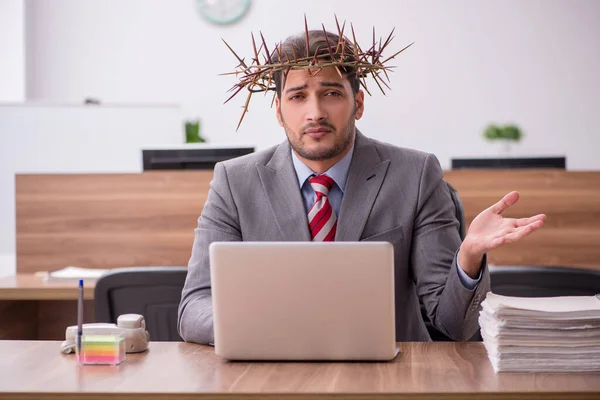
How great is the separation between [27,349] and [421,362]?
75 centimetres

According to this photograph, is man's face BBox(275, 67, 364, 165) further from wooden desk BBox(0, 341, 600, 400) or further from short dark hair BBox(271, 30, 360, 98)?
wooden desk BBox(0, 341, 600, 400)

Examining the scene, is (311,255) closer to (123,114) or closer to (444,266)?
(444,266)

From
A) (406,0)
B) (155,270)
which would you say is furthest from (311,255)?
(406,0)

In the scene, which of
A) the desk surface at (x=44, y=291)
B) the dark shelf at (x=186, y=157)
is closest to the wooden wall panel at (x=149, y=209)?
the dark shelf at (x=186, y=157)

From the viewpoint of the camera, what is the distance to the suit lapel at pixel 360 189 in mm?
1876

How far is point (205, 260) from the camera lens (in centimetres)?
178

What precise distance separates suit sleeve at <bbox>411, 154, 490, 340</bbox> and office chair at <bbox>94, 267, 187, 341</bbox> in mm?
636

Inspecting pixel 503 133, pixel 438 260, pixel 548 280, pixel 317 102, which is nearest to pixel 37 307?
pixel 317 102

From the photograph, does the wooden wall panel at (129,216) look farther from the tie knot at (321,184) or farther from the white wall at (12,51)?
the white wall at (12,51)

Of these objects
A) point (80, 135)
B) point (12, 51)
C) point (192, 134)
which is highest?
point (12, 51)

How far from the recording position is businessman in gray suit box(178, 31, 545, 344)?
1.84 metres

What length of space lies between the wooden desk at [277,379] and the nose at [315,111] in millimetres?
646

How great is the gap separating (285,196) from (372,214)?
0.72ft

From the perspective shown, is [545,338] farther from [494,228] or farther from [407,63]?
[407,63]
